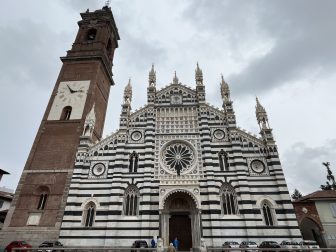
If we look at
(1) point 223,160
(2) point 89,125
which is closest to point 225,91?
(1) point 223,160

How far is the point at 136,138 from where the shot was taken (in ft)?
83.4

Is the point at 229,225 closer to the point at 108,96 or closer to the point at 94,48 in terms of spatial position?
the point at 108,96

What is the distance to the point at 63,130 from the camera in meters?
26.5

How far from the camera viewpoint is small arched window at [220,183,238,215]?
2130cm

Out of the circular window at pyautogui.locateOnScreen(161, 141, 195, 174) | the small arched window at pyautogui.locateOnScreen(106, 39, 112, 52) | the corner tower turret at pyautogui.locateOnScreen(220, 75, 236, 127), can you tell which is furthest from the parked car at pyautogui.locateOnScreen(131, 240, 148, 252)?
the small arched window at pyautogui.locateOnScreen(106, 39, 112, 52)

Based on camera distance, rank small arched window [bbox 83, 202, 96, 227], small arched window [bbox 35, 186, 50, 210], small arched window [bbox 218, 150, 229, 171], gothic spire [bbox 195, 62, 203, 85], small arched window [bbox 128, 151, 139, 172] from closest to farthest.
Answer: small arched window [bbox 83, 202, 96, 227], small arched window [bbox 35, 186, 50, 210], small arched window [bbox 218, 150, 229, 171], small arched window [bbox 128, 151, 139, 172], gothic spire [bbox 195, 62, 203, 85]

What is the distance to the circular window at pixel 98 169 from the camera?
23.5 meters

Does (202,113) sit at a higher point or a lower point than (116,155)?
higher

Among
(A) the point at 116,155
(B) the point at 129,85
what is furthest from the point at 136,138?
(B) the point at 129,85

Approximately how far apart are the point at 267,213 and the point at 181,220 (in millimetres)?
7434

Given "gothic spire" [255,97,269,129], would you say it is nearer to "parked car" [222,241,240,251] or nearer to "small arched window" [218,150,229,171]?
"small arched window" [218,150,229,171]

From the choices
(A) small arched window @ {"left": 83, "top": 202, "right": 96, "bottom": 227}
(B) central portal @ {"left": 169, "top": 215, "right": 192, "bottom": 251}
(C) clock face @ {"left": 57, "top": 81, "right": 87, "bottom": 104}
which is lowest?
(B) central portal @ {"left": 169, "top": 215, "right": 192, "bottom": 251}

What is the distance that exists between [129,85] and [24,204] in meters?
16.1

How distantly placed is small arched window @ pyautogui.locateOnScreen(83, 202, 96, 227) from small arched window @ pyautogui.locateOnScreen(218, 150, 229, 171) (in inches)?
483
